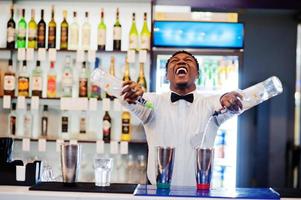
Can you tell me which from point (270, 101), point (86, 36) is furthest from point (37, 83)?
point (270, 101)

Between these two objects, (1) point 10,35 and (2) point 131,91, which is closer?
(2) point 131,91

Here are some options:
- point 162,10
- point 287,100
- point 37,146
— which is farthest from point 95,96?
point 287,100

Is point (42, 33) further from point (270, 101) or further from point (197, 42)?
point (270, 101)

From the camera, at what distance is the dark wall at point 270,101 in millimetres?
6789

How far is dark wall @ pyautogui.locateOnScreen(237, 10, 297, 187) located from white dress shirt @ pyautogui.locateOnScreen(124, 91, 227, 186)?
3964 mm

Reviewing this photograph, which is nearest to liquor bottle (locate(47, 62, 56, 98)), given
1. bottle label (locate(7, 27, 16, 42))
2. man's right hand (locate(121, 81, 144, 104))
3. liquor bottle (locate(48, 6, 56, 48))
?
liquor bottle (locate(48, 6, 56, 48))

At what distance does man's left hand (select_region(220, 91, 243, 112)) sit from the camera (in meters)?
2.31

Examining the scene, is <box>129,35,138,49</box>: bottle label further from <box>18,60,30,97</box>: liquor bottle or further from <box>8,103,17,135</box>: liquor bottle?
<box>8,103,17,135</box>: liquor bottle

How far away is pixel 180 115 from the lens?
115 inches

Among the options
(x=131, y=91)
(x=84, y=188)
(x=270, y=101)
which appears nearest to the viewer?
(x=84, y=188)

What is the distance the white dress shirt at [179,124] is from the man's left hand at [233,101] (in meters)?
0.47

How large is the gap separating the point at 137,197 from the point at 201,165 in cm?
30

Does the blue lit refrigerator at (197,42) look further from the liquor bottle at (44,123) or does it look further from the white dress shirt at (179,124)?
the white dress shirt at (179,124)

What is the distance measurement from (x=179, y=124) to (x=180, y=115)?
57 millimetres
